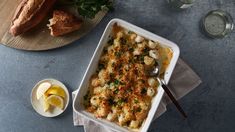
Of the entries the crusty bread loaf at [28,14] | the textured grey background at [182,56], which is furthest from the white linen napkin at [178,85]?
the crusty bread loaf at [28,14]

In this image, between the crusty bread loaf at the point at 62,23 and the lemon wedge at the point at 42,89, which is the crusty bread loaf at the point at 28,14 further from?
the lemon wedge at the point at 42,89

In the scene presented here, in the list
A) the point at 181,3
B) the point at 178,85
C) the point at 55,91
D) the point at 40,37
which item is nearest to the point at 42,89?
the point at 55,91

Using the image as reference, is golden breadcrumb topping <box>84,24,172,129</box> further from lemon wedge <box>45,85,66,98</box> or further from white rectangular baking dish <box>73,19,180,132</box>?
lemon wedge <box>45,85,66,98</box>

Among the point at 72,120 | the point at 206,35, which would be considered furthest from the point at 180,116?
the point at 72,120

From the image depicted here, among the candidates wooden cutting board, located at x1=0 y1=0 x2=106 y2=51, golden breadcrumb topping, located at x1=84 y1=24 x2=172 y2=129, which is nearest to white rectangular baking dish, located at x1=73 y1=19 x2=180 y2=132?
golden breadcrumb topping, located at x1=84 y1=24 x2=172 y2=129

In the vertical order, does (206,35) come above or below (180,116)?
above

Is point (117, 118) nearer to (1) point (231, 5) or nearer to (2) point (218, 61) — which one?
(2) point (218, 61)
